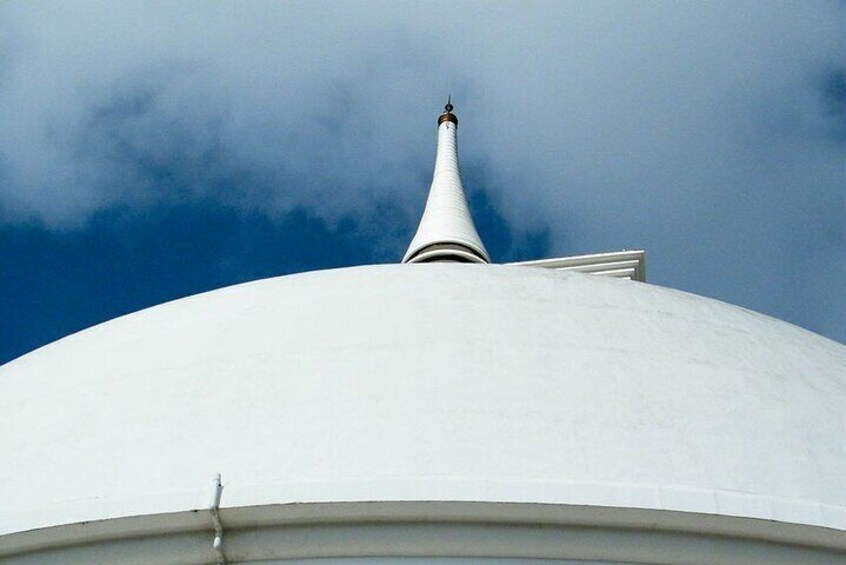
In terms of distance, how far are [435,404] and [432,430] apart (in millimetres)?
317

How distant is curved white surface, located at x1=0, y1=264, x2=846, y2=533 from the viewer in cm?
916

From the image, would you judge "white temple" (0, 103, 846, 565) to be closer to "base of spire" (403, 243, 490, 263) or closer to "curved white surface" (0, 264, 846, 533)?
"curved white surface" (0, 264, 846, 533)

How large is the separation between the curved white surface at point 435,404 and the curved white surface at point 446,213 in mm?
6289

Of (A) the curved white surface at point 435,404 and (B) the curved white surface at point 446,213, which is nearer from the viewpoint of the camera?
(A) the curved white surface at point 435,404

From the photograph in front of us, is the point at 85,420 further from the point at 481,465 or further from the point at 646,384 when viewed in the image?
the point at 646,384

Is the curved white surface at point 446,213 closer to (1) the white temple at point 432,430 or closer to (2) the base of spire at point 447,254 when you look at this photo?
(2) the base of spire at point 447,254

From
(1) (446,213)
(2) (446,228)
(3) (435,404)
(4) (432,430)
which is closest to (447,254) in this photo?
(2) (446,228)

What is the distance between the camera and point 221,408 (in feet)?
33.1

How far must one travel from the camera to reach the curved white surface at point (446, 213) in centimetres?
1838

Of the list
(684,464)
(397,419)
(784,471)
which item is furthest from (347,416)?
(784,471)

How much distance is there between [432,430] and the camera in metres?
9.55

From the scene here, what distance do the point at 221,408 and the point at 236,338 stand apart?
1.05 metres

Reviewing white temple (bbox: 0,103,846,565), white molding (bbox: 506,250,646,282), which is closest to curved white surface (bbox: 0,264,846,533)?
white temple (bbox: 0,103,846,565)

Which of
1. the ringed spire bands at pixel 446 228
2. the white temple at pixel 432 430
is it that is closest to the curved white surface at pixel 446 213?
the ringed spire bands at pixel 446 228
